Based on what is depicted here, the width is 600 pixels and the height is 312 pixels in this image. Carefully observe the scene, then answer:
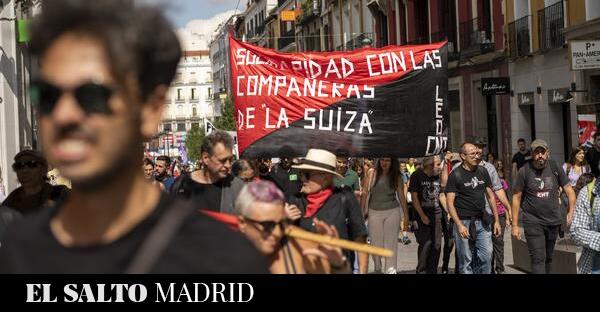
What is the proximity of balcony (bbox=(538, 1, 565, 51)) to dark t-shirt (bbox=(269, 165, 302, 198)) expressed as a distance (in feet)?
39.8

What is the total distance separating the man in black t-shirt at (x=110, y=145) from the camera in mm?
1843

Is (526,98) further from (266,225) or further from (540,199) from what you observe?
(266,225)

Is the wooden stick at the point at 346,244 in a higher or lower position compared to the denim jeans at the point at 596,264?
higher

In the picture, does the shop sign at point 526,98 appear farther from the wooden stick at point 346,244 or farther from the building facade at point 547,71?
the wooden stick at point 346,244


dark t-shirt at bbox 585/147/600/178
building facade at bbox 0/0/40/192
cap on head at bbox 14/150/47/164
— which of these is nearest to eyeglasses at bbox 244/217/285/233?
cap on head at bbox 14/150/47/164

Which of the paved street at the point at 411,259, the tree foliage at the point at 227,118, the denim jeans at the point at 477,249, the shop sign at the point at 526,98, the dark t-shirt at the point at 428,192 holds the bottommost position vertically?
the paved street at the point at 411,259

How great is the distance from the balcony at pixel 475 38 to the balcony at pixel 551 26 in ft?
14.1

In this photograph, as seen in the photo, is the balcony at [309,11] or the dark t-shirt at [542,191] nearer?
the dark t-shirt at [542,191]

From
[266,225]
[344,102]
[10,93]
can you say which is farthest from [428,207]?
[10,93]

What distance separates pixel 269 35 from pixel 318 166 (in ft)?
265

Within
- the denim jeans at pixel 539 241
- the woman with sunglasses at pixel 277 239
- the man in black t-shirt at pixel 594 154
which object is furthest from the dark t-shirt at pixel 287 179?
the woman with sunglasses at pixel 277 239

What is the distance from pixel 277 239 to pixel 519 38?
85.9ft

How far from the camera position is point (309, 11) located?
64.5 metres

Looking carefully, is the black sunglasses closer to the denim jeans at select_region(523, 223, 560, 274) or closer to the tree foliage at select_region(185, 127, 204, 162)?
the denim jeans at select_region(523, 223, 560, 274)
